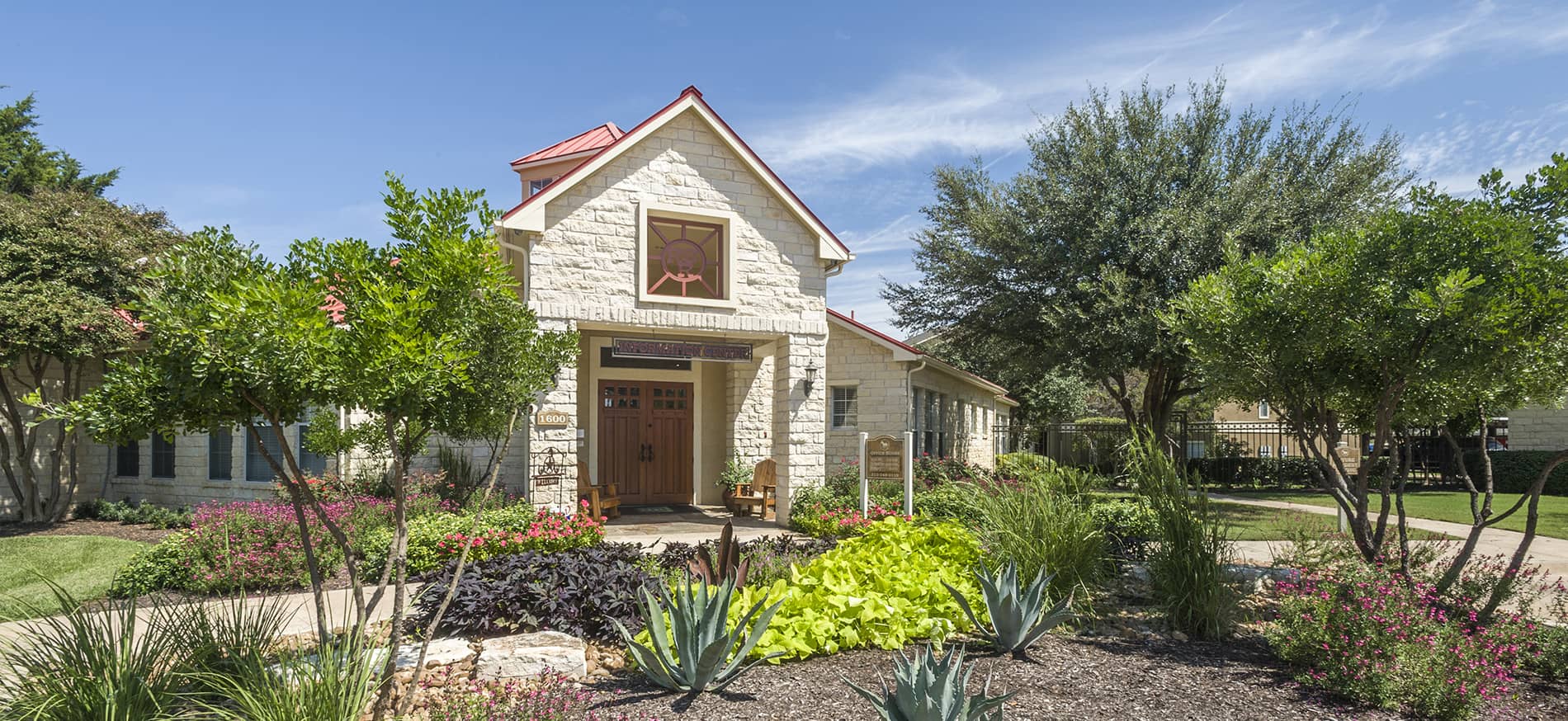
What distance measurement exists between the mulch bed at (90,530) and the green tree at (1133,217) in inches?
579

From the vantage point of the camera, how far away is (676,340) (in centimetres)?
1323

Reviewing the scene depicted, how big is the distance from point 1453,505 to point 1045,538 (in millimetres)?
16838

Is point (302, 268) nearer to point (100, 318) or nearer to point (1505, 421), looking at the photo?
point (100, 318)

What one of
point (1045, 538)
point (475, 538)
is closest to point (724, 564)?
point (1045, 538)

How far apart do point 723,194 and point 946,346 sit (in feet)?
30.1

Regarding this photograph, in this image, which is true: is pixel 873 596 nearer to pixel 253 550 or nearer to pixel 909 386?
pixel 253 550

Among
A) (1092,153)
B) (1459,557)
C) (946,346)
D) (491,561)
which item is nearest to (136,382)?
(491,561)

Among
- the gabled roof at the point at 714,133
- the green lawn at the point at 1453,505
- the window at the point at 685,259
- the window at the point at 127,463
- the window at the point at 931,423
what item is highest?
the gabled roof at the point at 714,133

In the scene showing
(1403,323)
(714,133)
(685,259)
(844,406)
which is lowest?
(844,406)

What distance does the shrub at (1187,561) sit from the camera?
642 centimetres

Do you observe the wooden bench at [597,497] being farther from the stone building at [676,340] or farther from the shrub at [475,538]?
the shrub at [475,538]

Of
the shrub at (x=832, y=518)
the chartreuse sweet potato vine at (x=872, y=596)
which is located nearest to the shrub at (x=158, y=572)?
the chartreuse sweet potato vine at (x=872, y=596)

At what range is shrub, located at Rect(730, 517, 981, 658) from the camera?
5645mm

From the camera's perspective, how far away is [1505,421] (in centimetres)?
2520
